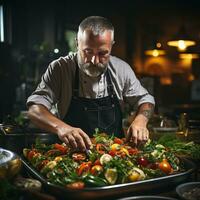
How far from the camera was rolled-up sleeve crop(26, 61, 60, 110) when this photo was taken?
306 cm

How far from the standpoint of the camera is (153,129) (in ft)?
12.9

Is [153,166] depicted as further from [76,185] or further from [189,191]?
[76,185]

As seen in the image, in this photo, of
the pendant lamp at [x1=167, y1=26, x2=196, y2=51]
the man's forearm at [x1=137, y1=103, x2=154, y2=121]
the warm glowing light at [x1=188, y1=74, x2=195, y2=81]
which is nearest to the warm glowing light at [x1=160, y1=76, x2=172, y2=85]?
the warm glowing light at [x1=188, y1=74, x2=195, y2=81]

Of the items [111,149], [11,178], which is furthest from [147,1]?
[11,178]

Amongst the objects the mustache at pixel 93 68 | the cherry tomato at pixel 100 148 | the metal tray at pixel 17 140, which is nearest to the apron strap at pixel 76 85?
the mustache at pixel 93 68

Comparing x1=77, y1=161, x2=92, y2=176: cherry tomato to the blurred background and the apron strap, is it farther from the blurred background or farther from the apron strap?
the blurred background

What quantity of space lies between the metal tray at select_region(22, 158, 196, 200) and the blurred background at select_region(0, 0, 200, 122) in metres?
2.80

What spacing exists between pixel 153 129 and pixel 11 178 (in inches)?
87.6

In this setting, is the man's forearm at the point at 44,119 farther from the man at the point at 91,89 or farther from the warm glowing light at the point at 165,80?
the warm glowing light at the point at 165,80

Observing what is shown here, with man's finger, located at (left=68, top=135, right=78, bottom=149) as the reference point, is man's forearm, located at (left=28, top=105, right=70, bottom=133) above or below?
above

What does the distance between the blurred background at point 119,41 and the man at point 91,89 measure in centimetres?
136

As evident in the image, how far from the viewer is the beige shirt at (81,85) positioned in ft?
11.0

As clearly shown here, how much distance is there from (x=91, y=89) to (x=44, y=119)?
751mm

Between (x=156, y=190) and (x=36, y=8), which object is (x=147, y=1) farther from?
(x=156, y=190)
